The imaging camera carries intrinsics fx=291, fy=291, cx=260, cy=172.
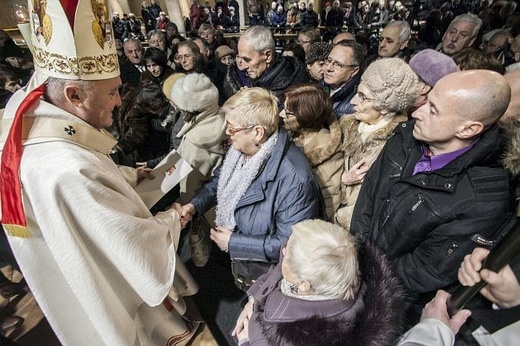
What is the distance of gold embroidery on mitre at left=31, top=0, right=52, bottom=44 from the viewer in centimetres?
125

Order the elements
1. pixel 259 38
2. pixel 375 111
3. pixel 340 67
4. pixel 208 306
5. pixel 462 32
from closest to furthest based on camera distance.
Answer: pixel 375 111 < pixel 208 306 < pixel 340 67 < pixel 259 38 < pixel 462 32

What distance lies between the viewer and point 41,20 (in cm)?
127

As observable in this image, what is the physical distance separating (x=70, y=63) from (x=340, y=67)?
224cm

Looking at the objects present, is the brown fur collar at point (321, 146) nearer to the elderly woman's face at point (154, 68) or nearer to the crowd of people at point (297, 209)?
the crowd of people at point (297, 209)

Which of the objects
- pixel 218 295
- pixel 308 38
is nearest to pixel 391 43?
pixel 308 38

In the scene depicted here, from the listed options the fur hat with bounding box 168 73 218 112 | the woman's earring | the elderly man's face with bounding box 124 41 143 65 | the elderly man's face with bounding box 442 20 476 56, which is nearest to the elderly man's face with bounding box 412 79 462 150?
the woman's earring

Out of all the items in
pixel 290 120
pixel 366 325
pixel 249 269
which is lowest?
pixel 249 269

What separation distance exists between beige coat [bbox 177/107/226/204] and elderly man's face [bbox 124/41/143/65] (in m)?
2.77

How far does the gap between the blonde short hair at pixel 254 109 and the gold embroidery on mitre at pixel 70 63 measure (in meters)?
0.67

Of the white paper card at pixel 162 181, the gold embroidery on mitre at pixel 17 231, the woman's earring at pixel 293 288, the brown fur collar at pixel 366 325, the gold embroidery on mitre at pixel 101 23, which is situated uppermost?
the gold embroidery on mitre at pixel 101 23

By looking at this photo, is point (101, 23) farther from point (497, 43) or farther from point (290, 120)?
point (497, 43)

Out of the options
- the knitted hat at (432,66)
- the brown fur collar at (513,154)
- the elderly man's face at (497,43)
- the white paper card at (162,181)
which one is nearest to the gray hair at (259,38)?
the knitted hat at (432,66)

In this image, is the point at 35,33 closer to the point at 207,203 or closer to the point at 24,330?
the point at 207,203

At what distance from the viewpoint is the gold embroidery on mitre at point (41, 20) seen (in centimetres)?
125
